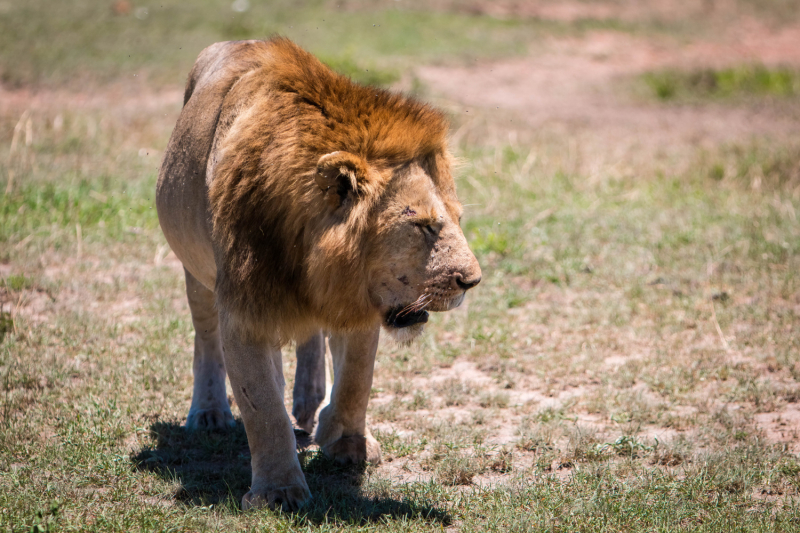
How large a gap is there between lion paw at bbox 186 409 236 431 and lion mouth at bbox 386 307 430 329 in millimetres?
1560

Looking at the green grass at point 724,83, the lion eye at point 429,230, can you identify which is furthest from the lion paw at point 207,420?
the green grass at point 724,83

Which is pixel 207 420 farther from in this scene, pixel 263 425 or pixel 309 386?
pixel 263 425

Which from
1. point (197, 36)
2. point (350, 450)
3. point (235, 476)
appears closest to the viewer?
point (235, 476)

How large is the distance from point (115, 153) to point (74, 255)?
117 inches

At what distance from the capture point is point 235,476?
3.71 meters

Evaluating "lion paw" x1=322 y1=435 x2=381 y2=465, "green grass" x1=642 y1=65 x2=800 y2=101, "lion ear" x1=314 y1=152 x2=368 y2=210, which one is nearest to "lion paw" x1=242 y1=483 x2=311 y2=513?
"lion paw" x1=322 y1=435 x2=381 y2=465

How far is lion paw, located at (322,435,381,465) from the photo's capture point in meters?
3.83

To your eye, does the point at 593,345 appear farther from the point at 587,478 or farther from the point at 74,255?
the point at 74,255

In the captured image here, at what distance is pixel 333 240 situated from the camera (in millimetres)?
2969

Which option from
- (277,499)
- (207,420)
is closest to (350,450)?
(277,499)

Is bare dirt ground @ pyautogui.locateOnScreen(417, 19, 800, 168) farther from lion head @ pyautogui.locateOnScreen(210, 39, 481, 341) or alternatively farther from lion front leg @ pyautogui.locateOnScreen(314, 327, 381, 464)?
lion head @ pyautogui.locateOnScreen(210, 39, 481, 341)

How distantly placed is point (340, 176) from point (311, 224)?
22cm

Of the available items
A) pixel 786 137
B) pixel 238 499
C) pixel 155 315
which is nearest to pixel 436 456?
pixel 238 499

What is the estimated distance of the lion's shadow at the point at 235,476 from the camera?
3320 mm
